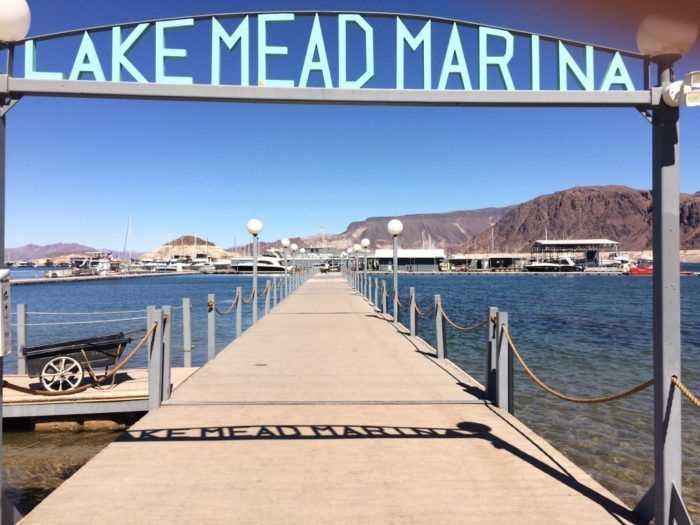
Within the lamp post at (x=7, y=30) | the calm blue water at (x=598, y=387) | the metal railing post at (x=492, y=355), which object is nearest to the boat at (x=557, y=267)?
the calm blue water at (x=598, y=387)

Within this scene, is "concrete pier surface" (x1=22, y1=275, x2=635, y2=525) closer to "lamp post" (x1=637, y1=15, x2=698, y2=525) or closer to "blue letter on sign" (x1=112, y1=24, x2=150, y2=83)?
"lamp post" (x1=637, y1=15, x2=698, y2=525)

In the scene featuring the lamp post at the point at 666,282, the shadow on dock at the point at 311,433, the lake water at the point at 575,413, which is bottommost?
the lake water at the point at 575,413

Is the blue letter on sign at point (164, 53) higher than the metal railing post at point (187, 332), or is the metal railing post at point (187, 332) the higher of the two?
the blue letter on sign at point (164, 53)

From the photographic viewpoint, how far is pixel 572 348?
21.1 meters

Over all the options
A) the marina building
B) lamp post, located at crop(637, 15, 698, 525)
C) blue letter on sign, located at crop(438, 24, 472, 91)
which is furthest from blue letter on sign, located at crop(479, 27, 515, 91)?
the marina building

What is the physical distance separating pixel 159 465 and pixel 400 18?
176 inches

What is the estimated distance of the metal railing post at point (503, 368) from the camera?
A: 7.23m

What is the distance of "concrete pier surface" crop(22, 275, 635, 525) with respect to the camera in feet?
13.9

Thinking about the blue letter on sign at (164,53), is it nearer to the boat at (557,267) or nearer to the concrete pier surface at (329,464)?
the concrete pier surface at (329,464)

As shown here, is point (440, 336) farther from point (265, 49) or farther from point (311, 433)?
point (265, 49)

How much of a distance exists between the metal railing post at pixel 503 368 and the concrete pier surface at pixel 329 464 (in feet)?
0.70

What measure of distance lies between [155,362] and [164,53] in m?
3.92

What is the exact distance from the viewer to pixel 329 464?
5215 mm

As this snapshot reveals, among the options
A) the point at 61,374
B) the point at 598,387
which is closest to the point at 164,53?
the point at 61,374
